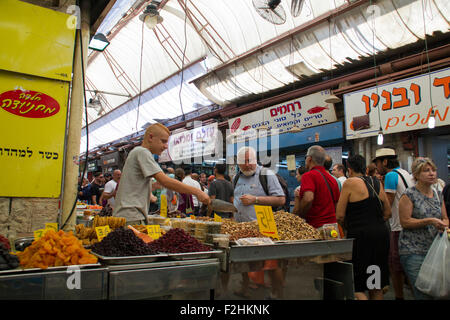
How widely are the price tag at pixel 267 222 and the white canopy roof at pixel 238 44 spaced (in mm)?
3688

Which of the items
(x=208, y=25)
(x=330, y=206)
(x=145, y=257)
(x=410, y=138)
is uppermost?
(x=208, y=25)

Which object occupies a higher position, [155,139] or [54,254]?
[155,139]

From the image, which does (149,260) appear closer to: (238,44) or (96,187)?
(238,44)


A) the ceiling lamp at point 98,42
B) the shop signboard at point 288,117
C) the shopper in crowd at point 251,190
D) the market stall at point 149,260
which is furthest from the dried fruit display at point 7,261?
the shop signboard at point 288,117

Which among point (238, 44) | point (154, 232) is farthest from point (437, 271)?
point (238, 44)

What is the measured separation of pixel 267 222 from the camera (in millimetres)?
2277

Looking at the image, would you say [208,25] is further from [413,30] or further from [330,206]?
[330,206]

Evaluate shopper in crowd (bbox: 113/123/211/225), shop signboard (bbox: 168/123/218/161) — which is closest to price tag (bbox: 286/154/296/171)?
shop signboard (bbox: 168/123/218/161)

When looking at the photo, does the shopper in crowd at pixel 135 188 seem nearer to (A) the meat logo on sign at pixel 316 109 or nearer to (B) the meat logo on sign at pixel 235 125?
(A) the meat logo on sign at pixel 316 109

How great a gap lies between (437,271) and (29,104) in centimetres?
373

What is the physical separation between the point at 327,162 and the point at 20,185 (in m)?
3.26

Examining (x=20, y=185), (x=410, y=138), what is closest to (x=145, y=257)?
(x=20, y=185)
